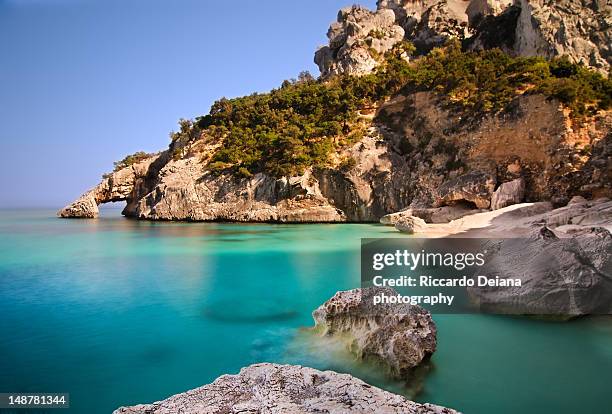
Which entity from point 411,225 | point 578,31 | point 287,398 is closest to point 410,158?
point 411,225

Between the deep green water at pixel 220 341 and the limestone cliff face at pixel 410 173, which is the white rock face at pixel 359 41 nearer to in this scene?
the limestone cliff face at pixel 410 173

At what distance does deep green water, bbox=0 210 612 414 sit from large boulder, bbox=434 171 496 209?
11749mm

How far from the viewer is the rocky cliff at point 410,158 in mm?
20203

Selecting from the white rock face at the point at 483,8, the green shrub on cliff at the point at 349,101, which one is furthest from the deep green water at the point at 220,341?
the white rock face at the point at 483,8

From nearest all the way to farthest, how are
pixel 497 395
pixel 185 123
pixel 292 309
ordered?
pixel 497 395 < pixel 292 309 < pixel 185 123

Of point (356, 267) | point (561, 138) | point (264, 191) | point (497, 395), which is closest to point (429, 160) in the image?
point (561, 138)

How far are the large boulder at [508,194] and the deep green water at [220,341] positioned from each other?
11.8 m

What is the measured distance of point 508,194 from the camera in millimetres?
20094

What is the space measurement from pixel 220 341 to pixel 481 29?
41265 mm

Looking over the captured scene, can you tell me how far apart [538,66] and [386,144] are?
10148 mm

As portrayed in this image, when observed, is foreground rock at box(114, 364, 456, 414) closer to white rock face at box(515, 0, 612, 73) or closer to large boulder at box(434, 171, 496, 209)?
large boulder at box(434, 171, 496, 209)

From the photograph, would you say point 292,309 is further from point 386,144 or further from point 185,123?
point 185,123

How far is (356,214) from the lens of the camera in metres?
26.4

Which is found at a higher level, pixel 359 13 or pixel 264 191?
pixel 359 13
